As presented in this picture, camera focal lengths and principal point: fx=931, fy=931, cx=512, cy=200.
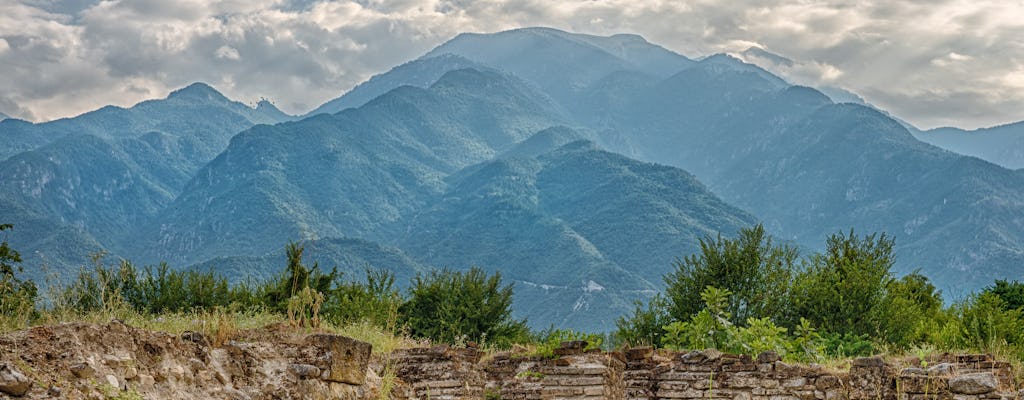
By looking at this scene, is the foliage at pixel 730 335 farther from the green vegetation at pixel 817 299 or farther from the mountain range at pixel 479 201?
the mountain range at pixel 479 201

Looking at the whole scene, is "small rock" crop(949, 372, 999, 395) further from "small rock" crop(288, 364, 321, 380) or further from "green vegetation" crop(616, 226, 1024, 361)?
"green vegetation" crop(616, 226, 1024, 361)

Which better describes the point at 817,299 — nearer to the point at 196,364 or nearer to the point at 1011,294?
the point at 1011,294

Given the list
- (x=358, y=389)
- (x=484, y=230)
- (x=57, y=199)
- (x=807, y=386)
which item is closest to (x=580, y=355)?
(x=807, y=386)

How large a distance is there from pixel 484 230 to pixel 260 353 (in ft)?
422

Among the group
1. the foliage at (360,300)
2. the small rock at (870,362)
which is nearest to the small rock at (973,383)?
the small rock at (870,362)

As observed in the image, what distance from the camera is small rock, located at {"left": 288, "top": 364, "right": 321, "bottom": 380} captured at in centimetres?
903

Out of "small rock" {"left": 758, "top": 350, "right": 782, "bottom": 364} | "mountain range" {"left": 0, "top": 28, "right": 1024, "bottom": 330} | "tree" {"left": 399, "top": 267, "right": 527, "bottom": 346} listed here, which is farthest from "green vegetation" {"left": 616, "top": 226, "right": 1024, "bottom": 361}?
"mountain range" {"left": 0, "top": 28, "right": 1024, "bottom": 330}

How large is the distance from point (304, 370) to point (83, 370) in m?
2.46

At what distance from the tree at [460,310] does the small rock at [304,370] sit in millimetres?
18030

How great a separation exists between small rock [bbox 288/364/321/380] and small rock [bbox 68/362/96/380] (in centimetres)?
229

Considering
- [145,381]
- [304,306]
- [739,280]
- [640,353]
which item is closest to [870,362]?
[640,353]

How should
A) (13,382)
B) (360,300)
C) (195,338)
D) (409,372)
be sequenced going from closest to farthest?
(13,382)
(195,338)
(409,372)
(360,300)

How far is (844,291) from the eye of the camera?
78.1ft

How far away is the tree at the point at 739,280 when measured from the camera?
25312 millimetres
